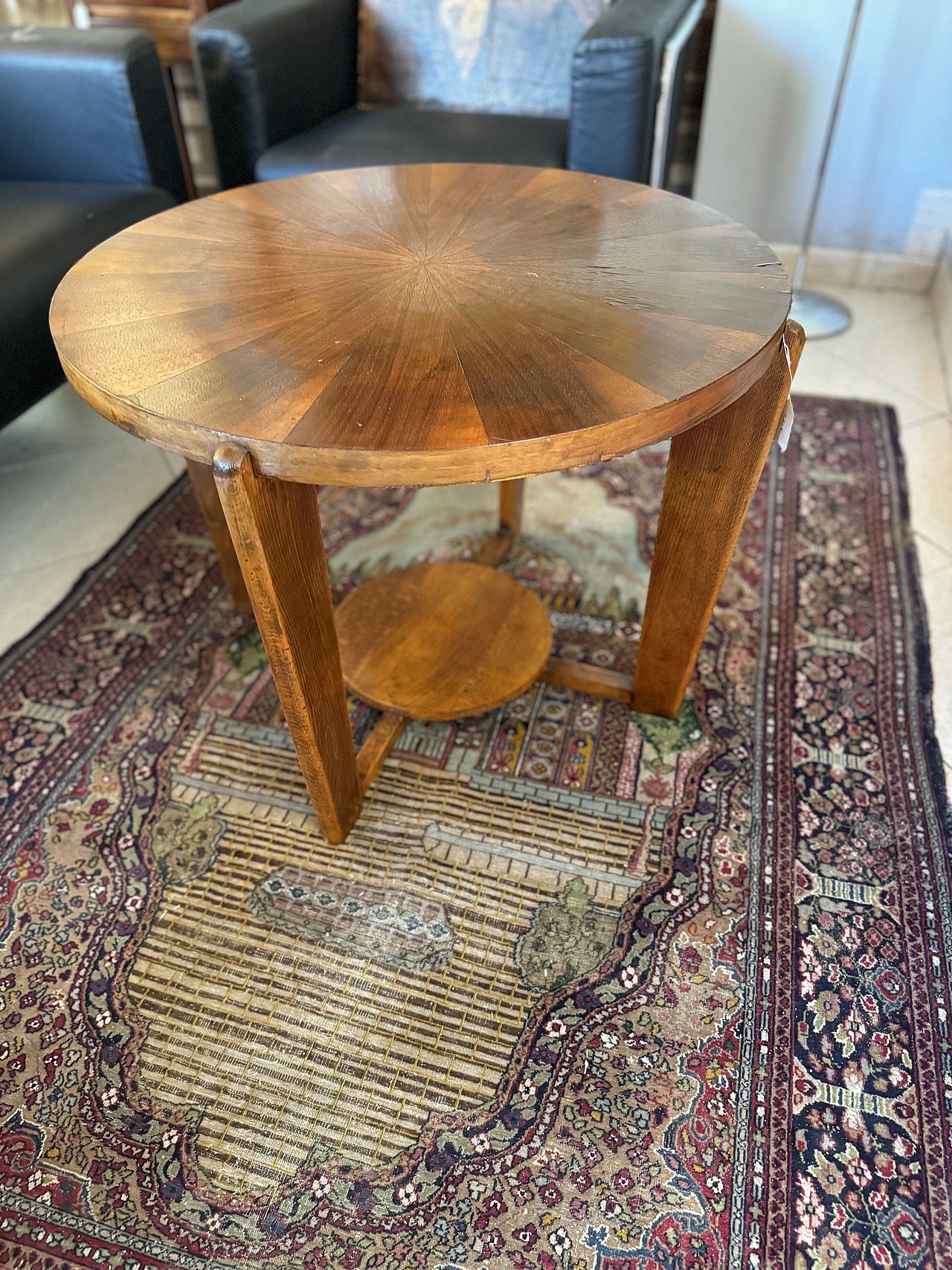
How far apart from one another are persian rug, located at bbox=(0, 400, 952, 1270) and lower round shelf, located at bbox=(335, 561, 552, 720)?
0.09 metres

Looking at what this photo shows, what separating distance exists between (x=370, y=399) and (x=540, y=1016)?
727mm

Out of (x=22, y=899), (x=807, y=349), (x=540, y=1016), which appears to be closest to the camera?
(x=540, y=1016)

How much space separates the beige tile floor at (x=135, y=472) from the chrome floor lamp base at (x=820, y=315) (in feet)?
0.11

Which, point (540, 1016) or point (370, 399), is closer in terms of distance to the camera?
point (370, 399)

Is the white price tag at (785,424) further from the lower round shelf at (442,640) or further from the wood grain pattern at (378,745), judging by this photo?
the wood grain pattern at (378,745)

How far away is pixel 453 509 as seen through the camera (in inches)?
73.6

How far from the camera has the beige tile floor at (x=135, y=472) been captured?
5.42ft

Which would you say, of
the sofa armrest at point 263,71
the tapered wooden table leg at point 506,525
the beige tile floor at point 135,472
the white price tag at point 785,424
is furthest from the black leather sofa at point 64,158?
the white price tag at point 785,424

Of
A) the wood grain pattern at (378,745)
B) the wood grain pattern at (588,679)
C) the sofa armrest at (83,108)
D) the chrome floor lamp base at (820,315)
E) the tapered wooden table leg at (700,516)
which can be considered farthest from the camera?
the chrome floor lamp base at (820,315)

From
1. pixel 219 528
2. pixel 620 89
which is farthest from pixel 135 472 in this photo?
pixel 620 89

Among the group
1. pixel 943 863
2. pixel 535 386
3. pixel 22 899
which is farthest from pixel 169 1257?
pixel 943 863

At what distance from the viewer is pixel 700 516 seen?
1.17 meters

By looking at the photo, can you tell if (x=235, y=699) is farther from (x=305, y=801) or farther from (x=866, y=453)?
(x=866, y=453)

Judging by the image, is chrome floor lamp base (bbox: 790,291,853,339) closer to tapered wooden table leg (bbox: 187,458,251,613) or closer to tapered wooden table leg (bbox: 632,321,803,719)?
tapered wooden table leg (bbox: 632,321,803,719)
